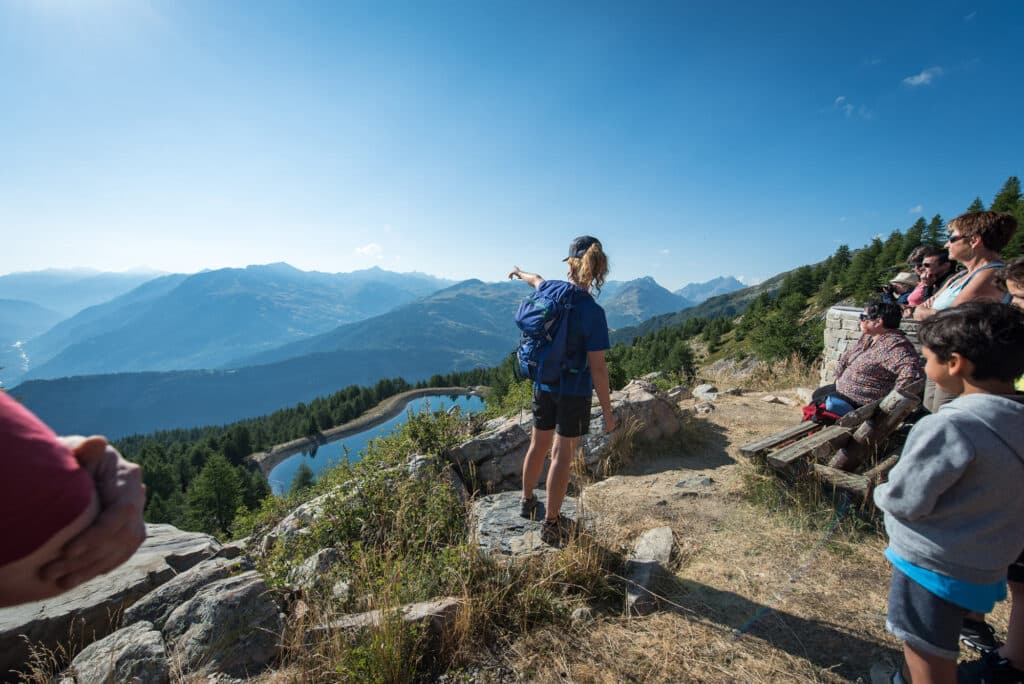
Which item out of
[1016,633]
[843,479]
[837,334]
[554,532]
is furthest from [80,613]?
[837,334]

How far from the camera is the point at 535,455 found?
3678 mm

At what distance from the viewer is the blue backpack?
3375 mm

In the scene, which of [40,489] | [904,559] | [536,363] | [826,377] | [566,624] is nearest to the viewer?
[40,489]

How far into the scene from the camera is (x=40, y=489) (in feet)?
2.89

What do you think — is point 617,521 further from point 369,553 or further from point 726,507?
point 369,553

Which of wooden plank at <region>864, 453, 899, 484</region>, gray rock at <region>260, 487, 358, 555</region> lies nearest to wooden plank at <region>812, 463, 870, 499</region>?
wooden plank at <region>864, 453, 899, 484</region>

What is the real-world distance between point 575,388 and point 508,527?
1.55m

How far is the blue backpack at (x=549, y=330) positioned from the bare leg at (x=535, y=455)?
1.53ft

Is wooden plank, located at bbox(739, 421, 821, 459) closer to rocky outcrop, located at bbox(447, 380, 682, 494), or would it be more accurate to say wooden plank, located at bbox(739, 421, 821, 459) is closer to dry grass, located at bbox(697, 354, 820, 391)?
rocky outcrop, located at bbox(447, 380, 682, 494)

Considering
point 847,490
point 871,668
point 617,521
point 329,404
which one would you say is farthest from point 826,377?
point 329,404

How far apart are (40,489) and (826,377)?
1204cm

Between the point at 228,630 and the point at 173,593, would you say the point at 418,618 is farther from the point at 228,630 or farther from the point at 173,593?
the point at 173,593

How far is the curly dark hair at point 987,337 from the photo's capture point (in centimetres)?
184

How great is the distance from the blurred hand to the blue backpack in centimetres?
261
